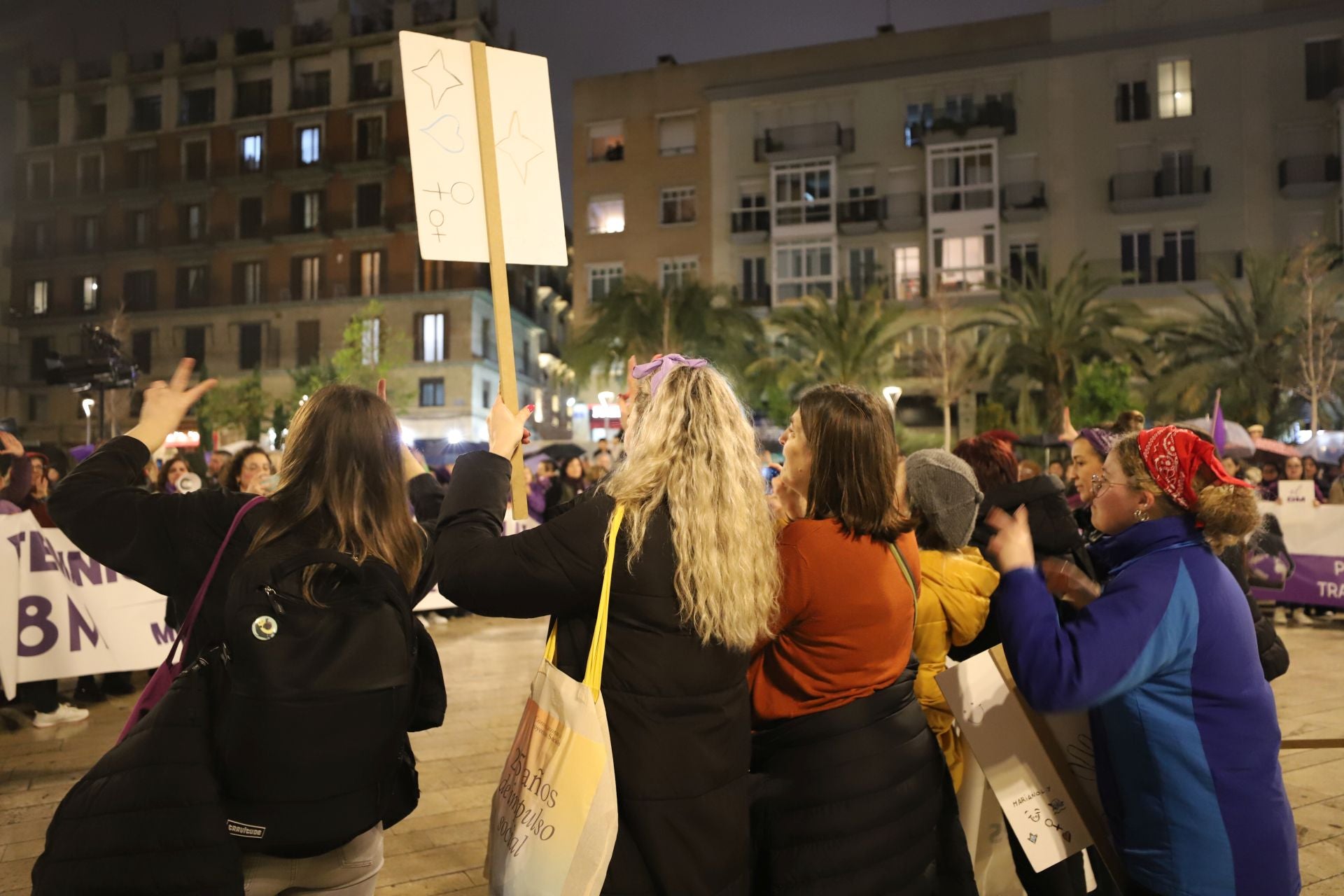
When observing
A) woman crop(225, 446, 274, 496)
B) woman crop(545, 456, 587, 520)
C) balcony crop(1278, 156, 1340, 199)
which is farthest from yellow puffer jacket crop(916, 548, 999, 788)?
balcony crop(1278, 156, 1340, 199)

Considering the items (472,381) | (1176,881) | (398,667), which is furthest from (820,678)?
(472,381)

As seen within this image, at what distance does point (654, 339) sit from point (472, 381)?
660 inches

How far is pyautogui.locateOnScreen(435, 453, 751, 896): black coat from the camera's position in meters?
2.01

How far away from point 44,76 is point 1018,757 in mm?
65373

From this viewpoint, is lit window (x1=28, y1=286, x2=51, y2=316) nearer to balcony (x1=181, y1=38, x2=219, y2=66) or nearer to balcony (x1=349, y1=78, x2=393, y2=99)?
balcony (x1=181, y1=38, x2=219, y2=66)

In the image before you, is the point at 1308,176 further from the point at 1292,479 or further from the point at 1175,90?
the point at 1292,479

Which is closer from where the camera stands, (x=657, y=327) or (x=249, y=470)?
(x=249, y=470)

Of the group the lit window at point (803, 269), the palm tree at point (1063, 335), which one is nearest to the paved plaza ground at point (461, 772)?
the palm tree at point (1063, 335)

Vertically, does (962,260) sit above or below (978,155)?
below

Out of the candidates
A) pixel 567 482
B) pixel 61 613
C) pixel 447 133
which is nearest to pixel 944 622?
pixel 447 133

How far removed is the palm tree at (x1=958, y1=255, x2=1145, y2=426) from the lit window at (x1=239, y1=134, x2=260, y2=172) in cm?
3851

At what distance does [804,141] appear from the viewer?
38000 millimetres

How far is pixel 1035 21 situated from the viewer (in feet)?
116

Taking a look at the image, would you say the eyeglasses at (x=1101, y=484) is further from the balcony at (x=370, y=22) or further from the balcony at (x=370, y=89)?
the balcony at (x=370, y=22)
